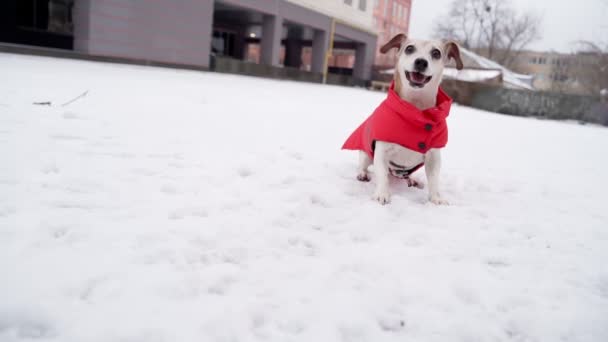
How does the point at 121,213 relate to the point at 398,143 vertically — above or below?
below

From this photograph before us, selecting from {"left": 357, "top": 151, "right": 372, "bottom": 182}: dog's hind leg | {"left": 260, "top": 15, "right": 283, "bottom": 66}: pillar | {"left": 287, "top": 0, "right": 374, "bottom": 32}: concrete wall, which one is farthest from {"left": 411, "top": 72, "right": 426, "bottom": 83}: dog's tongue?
{"left": 287, "top": 0, "right": 374, "bottom": 32}: concrete wall

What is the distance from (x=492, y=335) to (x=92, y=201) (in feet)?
7.75

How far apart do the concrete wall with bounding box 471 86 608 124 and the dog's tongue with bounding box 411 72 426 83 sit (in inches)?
770

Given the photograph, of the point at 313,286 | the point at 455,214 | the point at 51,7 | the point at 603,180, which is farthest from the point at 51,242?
the point at 51,7

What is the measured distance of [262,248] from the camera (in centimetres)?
229

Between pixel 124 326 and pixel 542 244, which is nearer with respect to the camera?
pixel 124 326

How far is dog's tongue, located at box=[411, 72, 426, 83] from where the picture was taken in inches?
136

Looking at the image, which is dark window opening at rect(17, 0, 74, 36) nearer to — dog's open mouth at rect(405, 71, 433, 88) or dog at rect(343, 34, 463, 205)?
dog at rect(343, 34, 463, 205)

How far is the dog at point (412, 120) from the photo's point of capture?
3377 millimetres

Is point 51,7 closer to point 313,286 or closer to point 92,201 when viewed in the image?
point 92,201

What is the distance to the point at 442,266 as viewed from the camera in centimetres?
230

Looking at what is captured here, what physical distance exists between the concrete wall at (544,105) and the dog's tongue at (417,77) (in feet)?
64.2

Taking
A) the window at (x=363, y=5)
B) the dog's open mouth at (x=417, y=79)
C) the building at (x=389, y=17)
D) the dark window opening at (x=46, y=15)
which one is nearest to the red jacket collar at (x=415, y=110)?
the dog's open mouth at (x=417, y=79)

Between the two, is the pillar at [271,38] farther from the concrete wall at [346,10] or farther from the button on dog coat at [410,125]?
the button on dog coat at [410,125]
